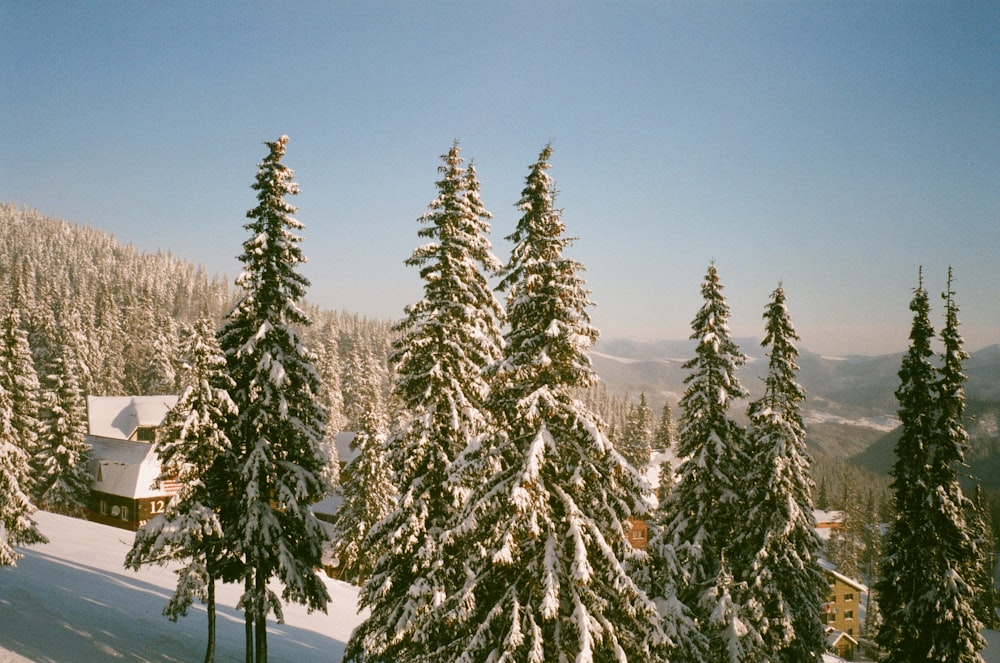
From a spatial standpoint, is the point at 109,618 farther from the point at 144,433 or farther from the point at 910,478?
the point at 144,433

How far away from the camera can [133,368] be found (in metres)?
98.7

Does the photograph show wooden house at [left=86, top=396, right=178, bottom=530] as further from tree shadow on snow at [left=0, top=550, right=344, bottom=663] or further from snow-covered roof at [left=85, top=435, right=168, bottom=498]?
tree shadow on snow at [left=0, top=550, right=344, bottom=663]

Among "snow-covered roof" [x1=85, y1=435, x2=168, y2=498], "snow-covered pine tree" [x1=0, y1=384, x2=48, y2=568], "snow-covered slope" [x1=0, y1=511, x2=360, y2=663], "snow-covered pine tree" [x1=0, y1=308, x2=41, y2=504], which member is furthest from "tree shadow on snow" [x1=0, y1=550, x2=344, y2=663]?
"snow-covered roof" [x1=85, y1=435, x2=168, y2=498]

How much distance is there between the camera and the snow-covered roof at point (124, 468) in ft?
156

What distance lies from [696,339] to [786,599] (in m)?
9.85

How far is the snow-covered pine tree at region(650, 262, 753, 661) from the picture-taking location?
1939 cm

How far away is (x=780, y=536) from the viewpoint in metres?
19.5

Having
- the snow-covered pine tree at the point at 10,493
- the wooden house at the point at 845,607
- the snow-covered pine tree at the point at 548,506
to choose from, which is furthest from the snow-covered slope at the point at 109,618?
the wooden house at the point at 845,607

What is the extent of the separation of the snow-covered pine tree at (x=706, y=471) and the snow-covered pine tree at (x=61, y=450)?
51113 mm

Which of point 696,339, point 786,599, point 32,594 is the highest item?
point 696,339

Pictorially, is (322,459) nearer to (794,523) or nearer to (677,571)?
(677,571)

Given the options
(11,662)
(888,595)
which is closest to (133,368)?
(11,662)

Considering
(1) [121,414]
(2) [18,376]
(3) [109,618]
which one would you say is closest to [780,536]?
(3) [109,618]

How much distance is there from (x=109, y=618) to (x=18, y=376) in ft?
74.8
